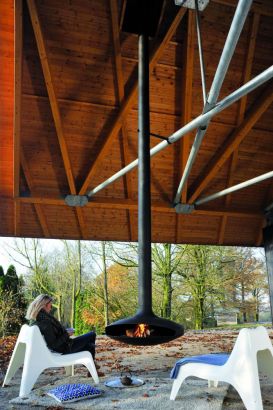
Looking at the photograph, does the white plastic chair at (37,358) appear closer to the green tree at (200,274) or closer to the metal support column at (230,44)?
the metal support column at (230,44)

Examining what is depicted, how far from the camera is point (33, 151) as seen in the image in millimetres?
7945

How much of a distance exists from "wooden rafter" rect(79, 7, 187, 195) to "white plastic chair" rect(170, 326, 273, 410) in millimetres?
4279

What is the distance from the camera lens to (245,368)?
3.63 meters

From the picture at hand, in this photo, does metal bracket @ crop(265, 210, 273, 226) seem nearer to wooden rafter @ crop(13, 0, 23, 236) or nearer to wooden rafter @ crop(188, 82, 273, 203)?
wooden rafter @ crop(188, 82, 273, 203)

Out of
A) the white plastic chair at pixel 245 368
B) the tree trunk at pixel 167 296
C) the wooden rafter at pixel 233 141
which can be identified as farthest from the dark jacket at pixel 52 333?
the tree trunk at pixel 167 296

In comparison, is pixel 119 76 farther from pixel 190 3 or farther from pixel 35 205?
pixel 35 205

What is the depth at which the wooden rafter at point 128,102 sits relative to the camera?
5664 millimetres

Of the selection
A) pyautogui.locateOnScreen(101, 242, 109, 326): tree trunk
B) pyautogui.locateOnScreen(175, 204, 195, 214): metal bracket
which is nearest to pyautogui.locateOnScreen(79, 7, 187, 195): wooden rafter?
pyautogui.locateOnScreen(175, 204, 195, 214): metal bracket

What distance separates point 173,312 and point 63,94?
15138 millimetres

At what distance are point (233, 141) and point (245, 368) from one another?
5072 mm

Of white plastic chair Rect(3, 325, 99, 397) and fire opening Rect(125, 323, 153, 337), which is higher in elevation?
fire opening Rect(125, 323, 153, 337)

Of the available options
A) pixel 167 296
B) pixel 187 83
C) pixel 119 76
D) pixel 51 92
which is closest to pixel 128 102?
pixel 119 76

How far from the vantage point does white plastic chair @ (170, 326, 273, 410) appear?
Result: 352 cm

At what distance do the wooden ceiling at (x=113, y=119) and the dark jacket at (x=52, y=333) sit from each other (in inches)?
133
